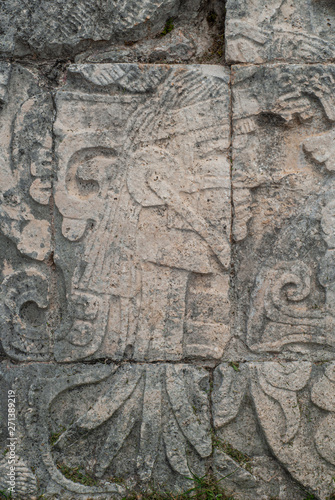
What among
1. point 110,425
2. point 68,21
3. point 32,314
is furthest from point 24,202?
point 110,425

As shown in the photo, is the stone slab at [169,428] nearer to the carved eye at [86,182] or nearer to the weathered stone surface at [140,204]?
the weathered stone surface at [140,204]

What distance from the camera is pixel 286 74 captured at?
2.71 meters

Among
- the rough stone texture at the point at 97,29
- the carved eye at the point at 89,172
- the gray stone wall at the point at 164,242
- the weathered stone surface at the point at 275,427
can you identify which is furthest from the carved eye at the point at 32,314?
the rough stone texture at the point at 97,29

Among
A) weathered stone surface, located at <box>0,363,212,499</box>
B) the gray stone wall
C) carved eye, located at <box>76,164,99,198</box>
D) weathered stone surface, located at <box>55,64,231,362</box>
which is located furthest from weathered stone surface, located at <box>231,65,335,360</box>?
carved eye, located at <box>76,164,99,198</box>

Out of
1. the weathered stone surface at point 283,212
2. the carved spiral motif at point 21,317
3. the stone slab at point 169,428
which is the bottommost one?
the stone slab at point 169,428

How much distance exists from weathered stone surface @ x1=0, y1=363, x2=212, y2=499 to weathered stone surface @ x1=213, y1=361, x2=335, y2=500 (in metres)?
0.13

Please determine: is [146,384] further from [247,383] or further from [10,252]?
[10,252]

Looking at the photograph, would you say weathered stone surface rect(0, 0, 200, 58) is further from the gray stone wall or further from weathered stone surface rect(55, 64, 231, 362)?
weathered stone surface rect(55, 64, 231, 362)

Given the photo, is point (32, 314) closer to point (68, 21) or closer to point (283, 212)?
point (283, 212)

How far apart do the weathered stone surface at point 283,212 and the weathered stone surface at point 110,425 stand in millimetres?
458

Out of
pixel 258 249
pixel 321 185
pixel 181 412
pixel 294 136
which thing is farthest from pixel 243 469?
pixel 294 136

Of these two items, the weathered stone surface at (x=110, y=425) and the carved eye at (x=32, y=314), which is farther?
the carved eye at (x=32, y=314)

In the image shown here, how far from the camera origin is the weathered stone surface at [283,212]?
2734 mm

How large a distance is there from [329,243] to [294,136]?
26.2 inches
